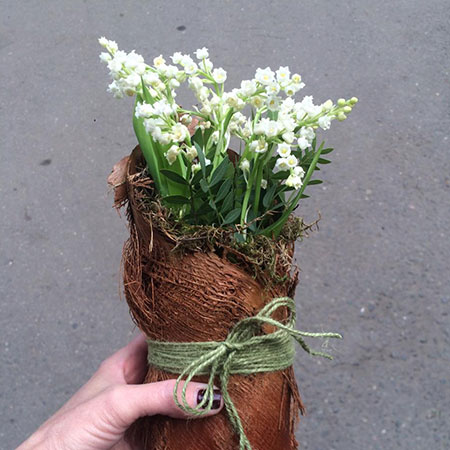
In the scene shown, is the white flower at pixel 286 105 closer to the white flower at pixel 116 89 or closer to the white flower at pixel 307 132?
the white flower at pixel 307 132

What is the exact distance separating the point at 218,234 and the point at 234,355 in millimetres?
216

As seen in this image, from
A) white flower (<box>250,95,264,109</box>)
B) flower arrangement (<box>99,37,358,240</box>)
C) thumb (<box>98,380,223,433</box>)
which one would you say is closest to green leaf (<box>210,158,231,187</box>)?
flower arrangement (<box>99,37,358,240</box>)

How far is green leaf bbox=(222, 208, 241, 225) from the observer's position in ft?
2.83

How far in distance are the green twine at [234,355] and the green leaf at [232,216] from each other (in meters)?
0.16

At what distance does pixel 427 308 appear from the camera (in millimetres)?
1995

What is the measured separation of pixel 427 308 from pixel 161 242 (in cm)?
143

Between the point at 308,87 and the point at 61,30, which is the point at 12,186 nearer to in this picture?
the point at 61,30

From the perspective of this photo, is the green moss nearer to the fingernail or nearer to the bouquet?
the bouquet

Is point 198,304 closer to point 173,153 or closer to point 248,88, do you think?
point 173,153

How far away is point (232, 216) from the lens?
2.84ft

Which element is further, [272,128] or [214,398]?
[214,398]

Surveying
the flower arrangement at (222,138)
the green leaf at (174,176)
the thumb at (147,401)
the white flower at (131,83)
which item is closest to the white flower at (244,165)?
the flower arrangement at (222,138)

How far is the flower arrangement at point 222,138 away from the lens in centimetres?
81

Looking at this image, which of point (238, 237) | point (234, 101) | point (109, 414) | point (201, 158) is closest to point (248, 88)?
point (234, 101)
